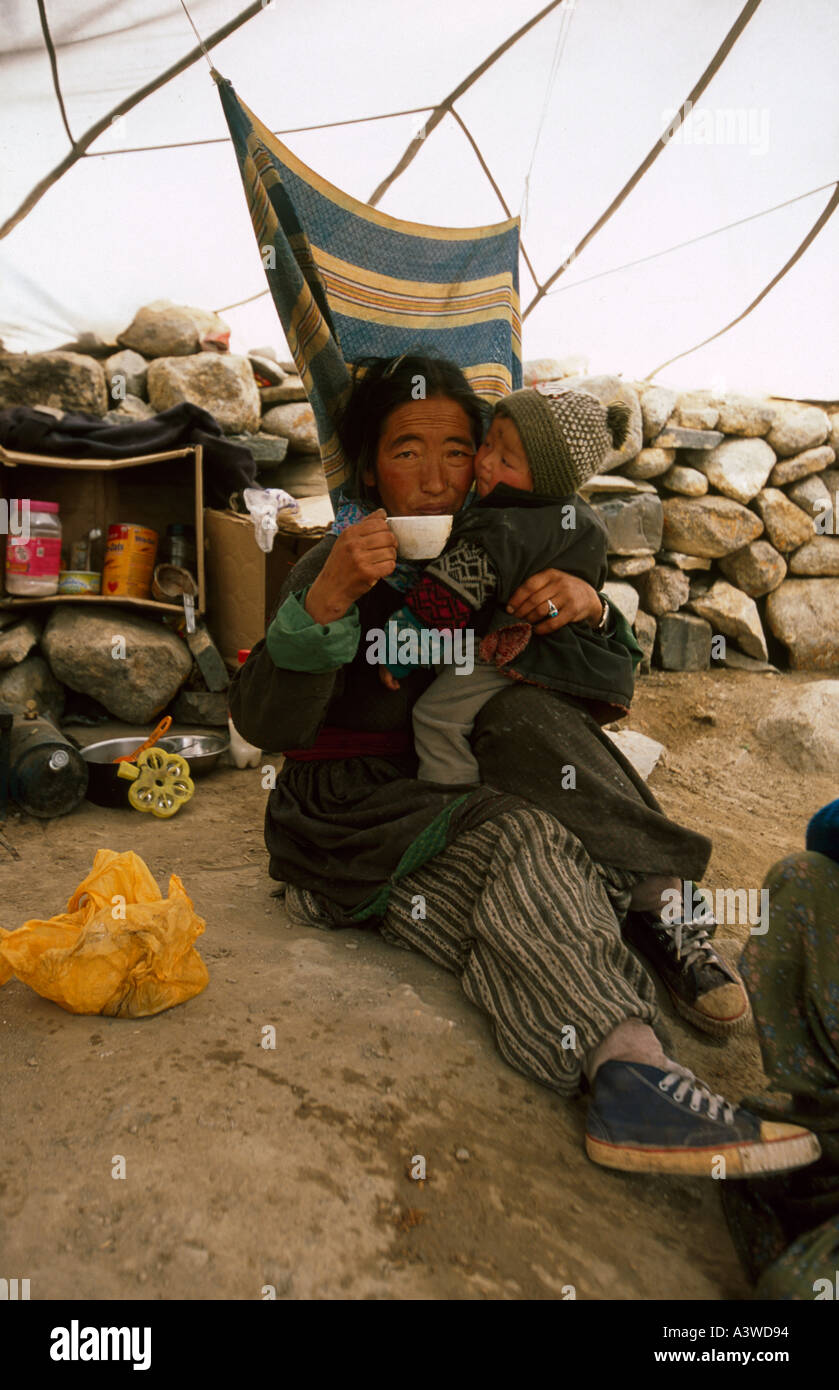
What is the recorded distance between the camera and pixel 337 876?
175 centimetres

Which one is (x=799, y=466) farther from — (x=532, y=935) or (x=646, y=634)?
(x=532, y=935)

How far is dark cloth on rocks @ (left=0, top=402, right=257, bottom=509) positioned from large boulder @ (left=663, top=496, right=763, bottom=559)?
9.30 feet

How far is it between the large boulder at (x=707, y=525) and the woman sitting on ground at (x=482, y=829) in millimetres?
3797

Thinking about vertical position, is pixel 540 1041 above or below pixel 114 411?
below

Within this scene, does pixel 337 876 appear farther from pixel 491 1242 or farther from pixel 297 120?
pixel 297 120

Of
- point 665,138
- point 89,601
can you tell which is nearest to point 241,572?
point 89,601

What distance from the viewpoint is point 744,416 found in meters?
5.51

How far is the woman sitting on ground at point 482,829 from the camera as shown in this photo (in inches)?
51.1

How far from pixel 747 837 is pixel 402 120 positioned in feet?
12.3

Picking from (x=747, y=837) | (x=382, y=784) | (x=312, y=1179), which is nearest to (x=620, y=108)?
(x=747, y=837)

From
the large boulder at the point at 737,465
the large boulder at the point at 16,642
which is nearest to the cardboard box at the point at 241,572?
the large boulder at the point at 16,642

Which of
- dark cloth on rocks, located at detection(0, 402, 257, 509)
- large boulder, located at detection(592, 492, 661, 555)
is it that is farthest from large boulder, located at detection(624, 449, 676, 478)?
dark cloth on rocks, located at detection(0, 402, 257, 509)

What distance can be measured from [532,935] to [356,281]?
1868 millimetres

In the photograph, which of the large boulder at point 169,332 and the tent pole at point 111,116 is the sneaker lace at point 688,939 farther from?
the large boulder at point 169,332
